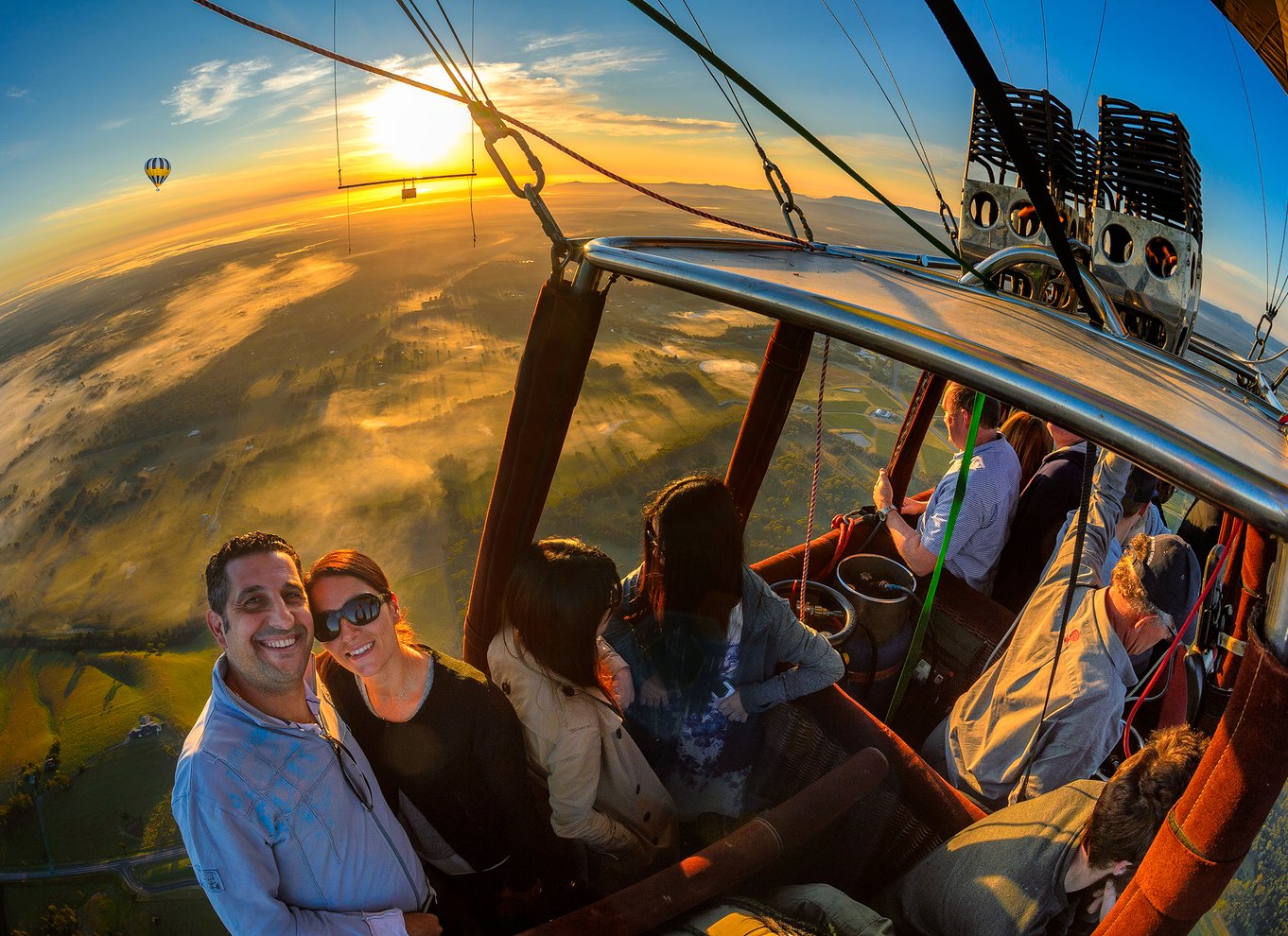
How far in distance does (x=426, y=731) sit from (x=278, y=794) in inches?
15.9

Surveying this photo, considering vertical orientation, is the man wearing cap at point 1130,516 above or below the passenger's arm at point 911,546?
above

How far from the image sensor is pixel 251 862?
157 centimetres

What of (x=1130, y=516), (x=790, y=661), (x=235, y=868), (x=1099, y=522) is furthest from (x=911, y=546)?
(x=235, y=868)

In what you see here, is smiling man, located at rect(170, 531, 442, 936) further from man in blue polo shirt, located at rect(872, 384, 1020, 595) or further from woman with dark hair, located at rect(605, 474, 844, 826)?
man in blue polo shirt, located at rect(872, 384, 1020, 595)

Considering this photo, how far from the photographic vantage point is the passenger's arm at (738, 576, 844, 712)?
7.45 ft

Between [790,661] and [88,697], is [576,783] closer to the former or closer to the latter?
[790,661]

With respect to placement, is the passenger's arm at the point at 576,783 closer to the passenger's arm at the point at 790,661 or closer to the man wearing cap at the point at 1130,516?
the passenger's arm at the point at 790,661

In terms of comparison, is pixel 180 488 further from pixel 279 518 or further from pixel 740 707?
pixel 740 707

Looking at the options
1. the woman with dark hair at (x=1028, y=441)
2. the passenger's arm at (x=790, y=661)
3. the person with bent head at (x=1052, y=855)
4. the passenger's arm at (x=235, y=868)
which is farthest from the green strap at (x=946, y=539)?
the passenger's arm at (x=235, y=868)

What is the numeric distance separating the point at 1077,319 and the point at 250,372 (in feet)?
288

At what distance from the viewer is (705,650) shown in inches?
84.0


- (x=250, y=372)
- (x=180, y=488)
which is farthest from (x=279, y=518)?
(x=250, y=372)

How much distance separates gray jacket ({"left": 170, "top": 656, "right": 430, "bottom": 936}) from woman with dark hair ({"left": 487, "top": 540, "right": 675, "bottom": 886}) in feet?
1.49

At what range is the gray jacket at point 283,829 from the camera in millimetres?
1558
